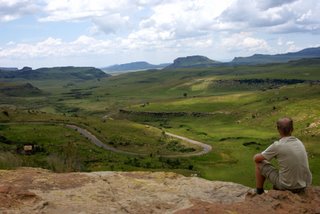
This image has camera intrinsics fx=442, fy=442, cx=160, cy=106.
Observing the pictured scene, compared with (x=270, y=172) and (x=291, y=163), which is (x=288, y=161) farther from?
(x=270, y=172)

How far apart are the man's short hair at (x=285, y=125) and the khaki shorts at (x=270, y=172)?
132cm

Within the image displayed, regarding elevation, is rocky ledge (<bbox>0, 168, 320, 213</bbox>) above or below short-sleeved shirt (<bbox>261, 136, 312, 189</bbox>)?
below

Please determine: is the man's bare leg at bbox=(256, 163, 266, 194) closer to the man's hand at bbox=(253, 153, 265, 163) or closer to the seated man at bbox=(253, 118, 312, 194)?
the man's hand at bbox=(253, 153, 265, 163)

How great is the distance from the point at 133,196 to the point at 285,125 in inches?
227

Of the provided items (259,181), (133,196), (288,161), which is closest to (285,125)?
(288,161)

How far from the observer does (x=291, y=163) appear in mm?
14703

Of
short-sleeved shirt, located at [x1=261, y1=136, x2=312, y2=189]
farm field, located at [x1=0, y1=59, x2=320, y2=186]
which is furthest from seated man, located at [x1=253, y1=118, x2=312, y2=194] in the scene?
farm field, located at [x1=0, y1=59, x2=320, y2=186]

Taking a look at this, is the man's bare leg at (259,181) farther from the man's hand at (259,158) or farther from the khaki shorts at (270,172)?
the man's hand at (259,158)

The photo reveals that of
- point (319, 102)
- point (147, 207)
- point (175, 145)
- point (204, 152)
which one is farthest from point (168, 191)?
point (319, 102)

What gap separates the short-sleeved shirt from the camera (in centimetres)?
1470

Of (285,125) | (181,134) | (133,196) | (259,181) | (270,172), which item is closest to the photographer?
(285,125)

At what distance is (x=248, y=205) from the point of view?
14.0 meters

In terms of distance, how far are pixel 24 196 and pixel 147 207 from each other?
4.03 metres

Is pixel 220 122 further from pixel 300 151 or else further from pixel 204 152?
pixel 300 151
